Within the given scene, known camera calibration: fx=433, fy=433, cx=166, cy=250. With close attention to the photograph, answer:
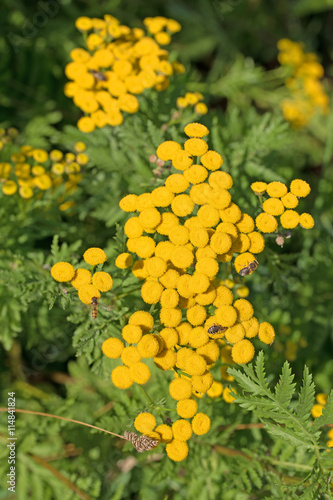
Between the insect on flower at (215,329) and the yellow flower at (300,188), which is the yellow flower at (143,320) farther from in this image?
the yellow flower at (300,188)

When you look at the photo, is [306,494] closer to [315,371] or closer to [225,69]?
[315,371]

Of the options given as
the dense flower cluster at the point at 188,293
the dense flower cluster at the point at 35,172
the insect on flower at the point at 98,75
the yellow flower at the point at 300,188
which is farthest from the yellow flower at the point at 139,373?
the insect on flower at the point at 98,75

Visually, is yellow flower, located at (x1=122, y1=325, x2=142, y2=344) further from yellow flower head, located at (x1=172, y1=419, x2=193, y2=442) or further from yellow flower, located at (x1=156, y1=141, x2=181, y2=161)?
yellow flower, located at (x1=156, y1=141, x2=181, y2=161)

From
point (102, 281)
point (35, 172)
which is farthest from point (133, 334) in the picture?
point (35, 172)

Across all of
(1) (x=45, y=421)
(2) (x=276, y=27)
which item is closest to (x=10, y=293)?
(1) (x=45, y=421)

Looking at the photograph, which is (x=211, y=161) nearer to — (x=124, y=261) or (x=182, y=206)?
(x=182, y=206)

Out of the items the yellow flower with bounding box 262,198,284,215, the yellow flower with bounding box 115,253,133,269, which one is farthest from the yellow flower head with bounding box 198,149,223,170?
the yellow flower with bounding box 115,253,133,269
